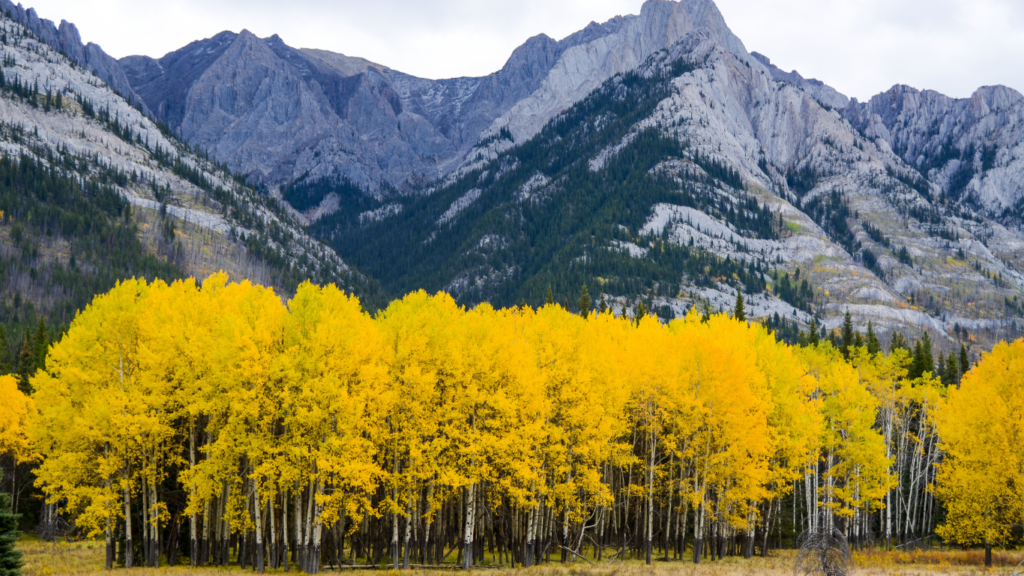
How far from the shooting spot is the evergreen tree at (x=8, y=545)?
2706 centimetres

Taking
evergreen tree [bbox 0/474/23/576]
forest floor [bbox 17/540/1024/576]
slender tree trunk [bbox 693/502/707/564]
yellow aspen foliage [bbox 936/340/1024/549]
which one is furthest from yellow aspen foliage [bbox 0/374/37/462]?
yellow aspen foliage [bbox 936/340/1024/549]

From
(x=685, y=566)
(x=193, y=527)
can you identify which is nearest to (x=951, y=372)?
(x=685, y=566)

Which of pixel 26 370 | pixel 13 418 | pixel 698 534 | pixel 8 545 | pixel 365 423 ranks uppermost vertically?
pixel 26 370

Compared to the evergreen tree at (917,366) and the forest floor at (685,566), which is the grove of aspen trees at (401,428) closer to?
the forest floor at (685,566)

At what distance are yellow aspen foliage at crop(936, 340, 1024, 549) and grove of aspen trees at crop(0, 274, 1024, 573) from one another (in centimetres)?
16

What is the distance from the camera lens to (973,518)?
4366 cm

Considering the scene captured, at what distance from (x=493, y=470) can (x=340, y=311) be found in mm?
11336

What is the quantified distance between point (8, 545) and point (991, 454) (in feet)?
158

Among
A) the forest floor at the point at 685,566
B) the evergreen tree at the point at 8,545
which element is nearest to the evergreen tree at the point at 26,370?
the forest floor at the point at 685,566

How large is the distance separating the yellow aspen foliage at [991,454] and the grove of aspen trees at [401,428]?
0.51 feet

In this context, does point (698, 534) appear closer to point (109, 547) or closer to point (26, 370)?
point (109, 547)

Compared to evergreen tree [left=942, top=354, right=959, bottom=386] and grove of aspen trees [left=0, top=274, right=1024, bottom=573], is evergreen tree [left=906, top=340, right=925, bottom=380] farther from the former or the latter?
grove of aspen trees [left=0, top=274, right=1024, bottom=573]

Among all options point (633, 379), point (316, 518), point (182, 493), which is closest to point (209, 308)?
point (182, 493)

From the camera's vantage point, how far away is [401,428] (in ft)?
127
